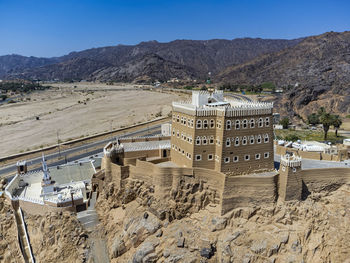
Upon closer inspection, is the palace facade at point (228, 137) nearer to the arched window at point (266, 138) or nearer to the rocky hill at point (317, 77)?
the arched window at point (266, 138)

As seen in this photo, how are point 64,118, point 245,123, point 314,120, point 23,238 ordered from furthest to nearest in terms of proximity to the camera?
point 64,118, point 314,120, point 23,238, point 245,123

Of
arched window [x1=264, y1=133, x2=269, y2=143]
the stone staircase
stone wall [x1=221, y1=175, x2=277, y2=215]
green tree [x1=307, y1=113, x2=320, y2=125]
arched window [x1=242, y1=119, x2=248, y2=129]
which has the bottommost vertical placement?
the stone staircase

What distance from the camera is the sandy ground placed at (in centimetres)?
8794

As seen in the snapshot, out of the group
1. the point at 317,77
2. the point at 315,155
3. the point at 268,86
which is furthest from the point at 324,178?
the point at 268,86

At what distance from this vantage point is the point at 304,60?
180500 mm

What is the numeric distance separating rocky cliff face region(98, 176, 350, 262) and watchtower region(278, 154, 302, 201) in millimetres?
1056

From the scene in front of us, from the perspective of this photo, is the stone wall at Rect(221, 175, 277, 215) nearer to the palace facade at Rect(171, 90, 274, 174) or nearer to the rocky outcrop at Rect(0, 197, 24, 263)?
the palace facade at Rect(171, 90, 274, 174)

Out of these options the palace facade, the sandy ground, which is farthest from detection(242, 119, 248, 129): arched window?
the sandy ground

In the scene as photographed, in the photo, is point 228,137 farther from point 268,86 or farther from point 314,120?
point 268,86

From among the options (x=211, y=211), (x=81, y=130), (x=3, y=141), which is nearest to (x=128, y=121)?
(x=81, y=130)

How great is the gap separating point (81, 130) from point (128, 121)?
18.6m

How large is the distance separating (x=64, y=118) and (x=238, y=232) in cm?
10121

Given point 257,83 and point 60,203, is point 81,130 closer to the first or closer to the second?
point 60,203

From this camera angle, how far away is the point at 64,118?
389ft
